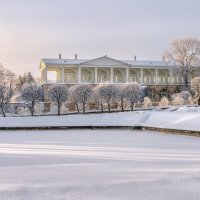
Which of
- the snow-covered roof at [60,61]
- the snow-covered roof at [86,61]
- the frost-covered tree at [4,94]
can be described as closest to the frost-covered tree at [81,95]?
the frost-covered tree at [4,94]

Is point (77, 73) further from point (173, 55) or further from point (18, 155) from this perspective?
point (18, 155)

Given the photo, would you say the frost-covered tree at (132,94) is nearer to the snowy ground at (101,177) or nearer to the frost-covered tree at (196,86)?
the frost-covered tree at (196,86)

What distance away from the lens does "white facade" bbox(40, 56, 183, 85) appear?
2702 inches

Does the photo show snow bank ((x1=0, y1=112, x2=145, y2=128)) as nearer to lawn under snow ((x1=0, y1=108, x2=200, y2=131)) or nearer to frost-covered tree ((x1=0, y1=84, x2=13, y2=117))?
lawn under snow ((x1=0, y1=108, x2=200, y2=131))

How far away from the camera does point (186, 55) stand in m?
58.8

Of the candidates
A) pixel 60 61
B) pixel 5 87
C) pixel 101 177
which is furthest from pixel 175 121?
pixel 60 61

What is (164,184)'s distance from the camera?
7086mm

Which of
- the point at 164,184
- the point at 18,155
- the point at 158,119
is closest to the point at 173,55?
the point at 158,119

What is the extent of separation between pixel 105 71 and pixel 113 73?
141 centimetres

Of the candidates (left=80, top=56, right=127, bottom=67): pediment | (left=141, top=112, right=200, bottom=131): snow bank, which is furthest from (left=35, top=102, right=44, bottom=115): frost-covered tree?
(left=80, top=56, right=127, bottom=67): pediment

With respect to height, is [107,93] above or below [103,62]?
below

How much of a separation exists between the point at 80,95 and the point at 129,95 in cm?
565

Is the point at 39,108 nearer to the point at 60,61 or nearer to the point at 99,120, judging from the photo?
the point at 99,120

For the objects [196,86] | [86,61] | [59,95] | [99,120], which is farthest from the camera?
[86,61]
